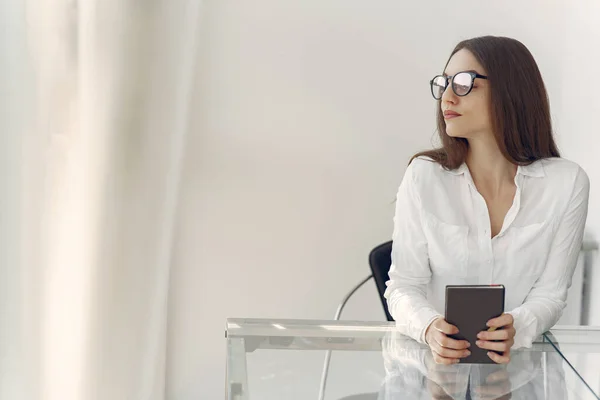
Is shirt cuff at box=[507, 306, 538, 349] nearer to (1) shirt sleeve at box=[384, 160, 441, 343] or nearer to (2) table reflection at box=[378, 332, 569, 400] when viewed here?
(2) table reflection at box=[378, 332, 569, 400]

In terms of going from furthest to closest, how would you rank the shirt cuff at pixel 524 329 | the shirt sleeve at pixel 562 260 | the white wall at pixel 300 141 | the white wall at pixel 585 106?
the white wall at pixel 300 141 → the white wall at pixel 585 106 → the shirt sleeve at pixel 562 260 → the shirt cuff at pixel 524 329

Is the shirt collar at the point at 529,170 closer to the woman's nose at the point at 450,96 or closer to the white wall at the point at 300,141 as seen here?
the woman's nose at the point at 450,96

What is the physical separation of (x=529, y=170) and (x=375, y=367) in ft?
2.44

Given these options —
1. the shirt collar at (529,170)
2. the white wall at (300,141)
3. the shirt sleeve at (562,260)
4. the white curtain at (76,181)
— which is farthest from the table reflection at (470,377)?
the white wall at (300,141)

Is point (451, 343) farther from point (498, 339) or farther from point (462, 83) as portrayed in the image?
point (462, 83)

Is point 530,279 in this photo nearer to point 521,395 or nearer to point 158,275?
point 521,395

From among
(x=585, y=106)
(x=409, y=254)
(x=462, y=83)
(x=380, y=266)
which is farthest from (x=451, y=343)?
(x=585, y=106)

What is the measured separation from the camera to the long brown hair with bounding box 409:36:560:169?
6.26ft

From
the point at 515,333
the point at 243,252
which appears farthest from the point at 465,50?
the point at 243,252

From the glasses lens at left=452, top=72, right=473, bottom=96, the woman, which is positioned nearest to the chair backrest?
the woman

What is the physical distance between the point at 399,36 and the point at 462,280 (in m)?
1.24

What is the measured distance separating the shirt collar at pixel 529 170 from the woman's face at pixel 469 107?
0.10 m

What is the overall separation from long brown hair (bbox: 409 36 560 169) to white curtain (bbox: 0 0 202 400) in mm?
879

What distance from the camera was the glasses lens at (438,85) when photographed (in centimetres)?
192
